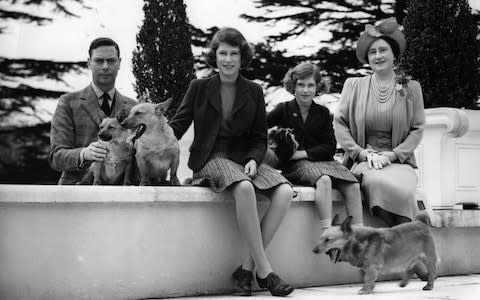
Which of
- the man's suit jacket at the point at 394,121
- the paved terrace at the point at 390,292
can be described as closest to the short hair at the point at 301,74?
the man's suit jacket at the point at 394,121

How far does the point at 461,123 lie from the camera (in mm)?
5777

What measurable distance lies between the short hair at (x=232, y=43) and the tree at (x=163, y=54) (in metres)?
2.42

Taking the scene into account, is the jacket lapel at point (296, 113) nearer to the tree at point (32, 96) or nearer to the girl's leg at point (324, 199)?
the girl's leg at point (324, 199)

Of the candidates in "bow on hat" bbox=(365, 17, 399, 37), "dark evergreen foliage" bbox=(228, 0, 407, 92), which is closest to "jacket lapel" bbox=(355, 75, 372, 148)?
"bow on hat" bbox=(365, 17, 399, 37)

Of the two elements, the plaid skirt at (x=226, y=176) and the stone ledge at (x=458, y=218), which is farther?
the stone ledge at (x=458, y=218)

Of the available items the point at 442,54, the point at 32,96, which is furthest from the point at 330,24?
the point at 32,96

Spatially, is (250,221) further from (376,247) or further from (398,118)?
(398,118)

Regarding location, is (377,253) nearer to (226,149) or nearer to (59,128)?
(226,149)

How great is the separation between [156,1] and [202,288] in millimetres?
3699

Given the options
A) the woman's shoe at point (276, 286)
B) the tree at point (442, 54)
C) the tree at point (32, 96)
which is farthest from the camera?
the tree at point (32, 96)

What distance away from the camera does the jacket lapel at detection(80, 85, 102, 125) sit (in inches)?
149

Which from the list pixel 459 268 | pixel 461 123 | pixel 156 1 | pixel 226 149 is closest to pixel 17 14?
pixel 156 1

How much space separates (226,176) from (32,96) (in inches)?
156

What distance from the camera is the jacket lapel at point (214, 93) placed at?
152 inches
